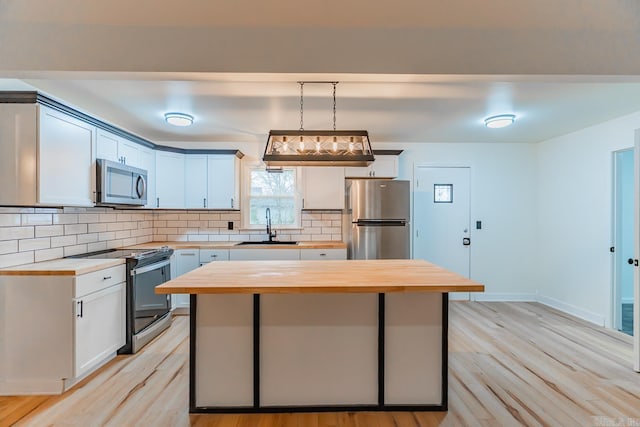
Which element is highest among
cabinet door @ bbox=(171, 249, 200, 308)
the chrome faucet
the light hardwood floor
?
the chrome faucet

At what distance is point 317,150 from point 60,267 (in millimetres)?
2226

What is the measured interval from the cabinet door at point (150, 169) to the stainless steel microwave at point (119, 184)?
23cm

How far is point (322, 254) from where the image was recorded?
4305 millimetres

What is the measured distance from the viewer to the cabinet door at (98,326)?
2492 millimetres

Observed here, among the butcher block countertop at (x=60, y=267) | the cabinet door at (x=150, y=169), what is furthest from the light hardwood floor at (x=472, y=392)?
the cabinet door at (x=150, y=169)

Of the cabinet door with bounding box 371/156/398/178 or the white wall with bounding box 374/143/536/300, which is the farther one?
the white wall with bounding box 374/143/536/300

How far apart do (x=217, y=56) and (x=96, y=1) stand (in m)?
0.74

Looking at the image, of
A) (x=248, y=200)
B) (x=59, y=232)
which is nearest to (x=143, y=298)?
(x=59, y=232)

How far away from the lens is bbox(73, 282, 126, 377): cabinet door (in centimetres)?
249

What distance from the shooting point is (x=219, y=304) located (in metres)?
2.19

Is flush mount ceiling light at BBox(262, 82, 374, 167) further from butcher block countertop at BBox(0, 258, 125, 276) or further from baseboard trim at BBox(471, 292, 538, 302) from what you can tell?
baseboard trim at BBox(471, 292, 538, 302)

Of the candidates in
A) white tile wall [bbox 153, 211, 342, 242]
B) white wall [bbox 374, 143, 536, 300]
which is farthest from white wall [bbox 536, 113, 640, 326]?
white tile wall [bbox 153, 211, 342, 242]

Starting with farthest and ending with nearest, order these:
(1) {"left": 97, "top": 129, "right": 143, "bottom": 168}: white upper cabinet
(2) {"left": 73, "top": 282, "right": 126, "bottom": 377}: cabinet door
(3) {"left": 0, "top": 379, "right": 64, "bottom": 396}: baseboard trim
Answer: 1. (1) {"left": 97, "top": 129, "right": 143, "bottom": 168}: white upper cabinet
2. (2) {"left": 73, "top": 282, "right": 126, "bottom": 377}: cabinet door
3. (3) {"left": 0, "top": 379, "right": 64, "bottom": 396}: baseboard trim

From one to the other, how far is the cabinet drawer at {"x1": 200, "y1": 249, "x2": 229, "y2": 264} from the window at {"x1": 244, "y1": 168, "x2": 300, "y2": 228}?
68 cm
